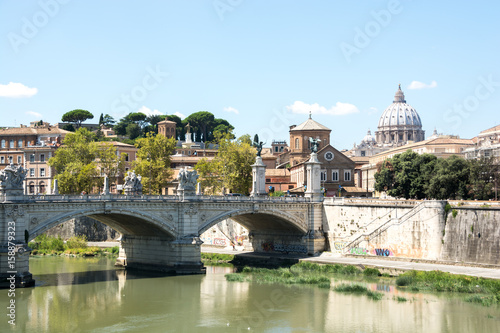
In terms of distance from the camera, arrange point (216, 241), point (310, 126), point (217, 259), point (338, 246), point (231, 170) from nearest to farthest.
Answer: point (338, 246) < point (217, 259) < point (216, 241) < point (231, 170) < point (310, 126)

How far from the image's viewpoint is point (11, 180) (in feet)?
119

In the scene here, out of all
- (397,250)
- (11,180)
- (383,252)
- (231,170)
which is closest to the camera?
(11,180)

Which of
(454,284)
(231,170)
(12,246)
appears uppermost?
(231,170)

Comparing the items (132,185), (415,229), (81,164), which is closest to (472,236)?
(415,229)

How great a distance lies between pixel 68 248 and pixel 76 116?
185 ft

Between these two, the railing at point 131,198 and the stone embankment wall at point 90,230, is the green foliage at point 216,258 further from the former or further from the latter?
the stone embankment wall at point 90,230

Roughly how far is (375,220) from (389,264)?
554 centimetres

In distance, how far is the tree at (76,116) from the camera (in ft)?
355

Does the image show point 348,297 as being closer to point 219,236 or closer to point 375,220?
point 375,220

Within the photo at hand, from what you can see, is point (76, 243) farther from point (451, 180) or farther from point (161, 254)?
point (451, 180)

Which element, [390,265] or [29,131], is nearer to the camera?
[390,265]

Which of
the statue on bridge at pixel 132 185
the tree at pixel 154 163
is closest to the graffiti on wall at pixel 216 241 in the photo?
the tree at pixel 154 163

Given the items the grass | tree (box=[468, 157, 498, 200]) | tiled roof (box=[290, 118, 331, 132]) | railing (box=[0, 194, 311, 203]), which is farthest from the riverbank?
tiled roof (box=[290, 118, 331, 132])

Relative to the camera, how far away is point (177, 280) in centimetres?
4103
